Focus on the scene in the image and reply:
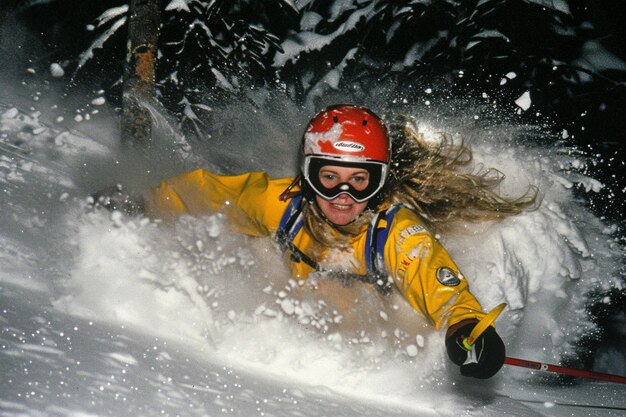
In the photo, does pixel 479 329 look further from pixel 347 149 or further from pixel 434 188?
pixel 434 188

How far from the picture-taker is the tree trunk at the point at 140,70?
5441 mm

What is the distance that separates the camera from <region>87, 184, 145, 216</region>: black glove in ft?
11.4

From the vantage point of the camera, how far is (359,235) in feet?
12.5

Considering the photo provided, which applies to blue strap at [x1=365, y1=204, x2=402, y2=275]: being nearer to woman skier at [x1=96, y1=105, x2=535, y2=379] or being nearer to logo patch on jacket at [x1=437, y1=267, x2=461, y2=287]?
woman skier at [x1=96, y1=105, x2=535, y2=379]

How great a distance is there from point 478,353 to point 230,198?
2.27 metres

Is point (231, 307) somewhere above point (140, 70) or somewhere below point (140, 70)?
below

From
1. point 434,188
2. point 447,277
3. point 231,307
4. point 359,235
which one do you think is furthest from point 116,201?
point 434,188

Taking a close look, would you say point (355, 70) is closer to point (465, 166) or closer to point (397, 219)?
point (465, 166)

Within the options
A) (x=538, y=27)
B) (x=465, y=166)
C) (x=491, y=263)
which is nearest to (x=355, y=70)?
(x=538, y=27)

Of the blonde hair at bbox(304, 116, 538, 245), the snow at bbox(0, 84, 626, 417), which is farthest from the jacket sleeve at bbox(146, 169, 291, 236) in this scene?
the blonde hair at bbox(304, 116, 538, 245)

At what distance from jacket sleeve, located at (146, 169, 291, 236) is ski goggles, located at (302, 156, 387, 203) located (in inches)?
18.2

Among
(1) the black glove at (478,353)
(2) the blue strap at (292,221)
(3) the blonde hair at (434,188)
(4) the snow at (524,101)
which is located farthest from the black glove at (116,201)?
(4) the snow at (524,101)

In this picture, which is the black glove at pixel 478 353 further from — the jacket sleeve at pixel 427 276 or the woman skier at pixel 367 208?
the jacket sleeve at pixel 427 276

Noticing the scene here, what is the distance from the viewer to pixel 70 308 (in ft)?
7.58
